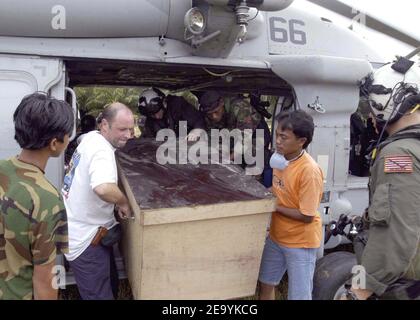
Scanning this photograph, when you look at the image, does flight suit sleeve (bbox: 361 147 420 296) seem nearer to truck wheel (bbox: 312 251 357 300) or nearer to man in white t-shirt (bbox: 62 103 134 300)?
man in white t-shirt (bbox: 62 103 134 300)

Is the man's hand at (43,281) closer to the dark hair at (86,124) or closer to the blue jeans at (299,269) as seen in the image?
the blue jeans at (299,269)

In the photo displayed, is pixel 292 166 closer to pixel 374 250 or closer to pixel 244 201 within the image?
pixel 244 201

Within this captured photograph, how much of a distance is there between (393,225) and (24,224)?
144cm

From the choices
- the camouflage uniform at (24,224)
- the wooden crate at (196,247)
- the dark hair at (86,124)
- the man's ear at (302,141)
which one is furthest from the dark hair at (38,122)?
the dark hair at (86,124)

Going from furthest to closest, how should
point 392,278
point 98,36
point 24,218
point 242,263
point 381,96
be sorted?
point 98,36, point 242,263, point 381,96, point 392,278, point 24,218

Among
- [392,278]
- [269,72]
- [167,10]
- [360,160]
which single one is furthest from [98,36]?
[360,160]

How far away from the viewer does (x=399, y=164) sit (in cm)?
166

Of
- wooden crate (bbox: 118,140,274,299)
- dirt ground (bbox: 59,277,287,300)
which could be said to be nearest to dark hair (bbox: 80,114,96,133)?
dirt ground (bbox: 59,277,287,300)

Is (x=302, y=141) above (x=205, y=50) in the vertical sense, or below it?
below

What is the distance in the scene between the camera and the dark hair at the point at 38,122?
1.55 metres

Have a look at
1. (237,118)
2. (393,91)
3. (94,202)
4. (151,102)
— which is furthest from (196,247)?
(151,102)

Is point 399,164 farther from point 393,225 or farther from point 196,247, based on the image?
point 196,247

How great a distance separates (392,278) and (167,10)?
2216 millimetres

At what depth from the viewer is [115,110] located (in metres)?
2.50
